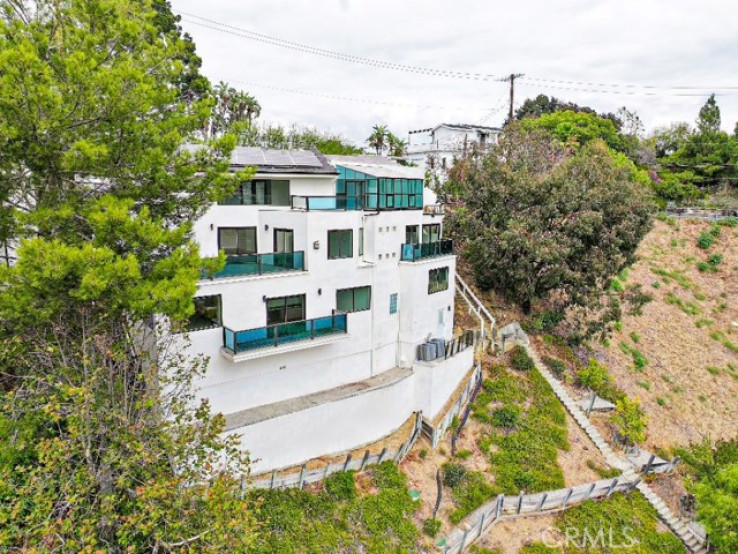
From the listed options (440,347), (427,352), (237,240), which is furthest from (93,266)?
(440,347)

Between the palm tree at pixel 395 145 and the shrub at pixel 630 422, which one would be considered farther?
the palm tree at pixel 395 145

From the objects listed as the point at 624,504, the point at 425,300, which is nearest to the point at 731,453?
the point at 624,504

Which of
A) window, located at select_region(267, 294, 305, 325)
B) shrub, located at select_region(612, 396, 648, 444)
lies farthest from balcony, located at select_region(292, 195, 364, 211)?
shrub, located at select_region(612, 396, 648, 444)

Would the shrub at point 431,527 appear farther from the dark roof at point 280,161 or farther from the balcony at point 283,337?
the dark roof at point 280,161

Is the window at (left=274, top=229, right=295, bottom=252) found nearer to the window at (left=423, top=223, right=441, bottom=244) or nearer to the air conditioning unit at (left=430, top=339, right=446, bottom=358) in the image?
the window at (left=423, top=223, right=441, bottom=244)

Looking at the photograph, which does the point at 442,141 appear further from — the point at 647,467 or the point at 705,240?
the point at 647,467

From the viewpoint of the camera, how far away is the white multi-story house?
55.0 ft

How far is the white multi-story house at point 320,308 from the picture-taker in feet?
55.0

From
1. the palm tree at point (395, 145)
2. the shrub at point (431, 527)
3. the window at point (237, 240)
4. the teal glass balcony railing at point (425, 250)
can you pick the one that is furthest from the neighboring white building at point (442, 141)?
the shrub at point (431, 527)

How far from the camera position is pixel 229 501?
10.9m

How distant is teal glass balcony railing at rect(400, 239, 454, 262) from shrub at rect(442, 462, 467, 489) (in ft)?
28.9

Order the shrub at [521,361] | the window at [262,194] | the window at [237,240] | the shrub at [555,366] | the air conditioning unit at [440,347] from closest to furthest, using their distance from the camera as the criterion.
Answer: the window at [237,240] → the window at [262,194] → the air conditioning unit at [440,347] → the shrub at [521,361] → the shrub at [555,366]

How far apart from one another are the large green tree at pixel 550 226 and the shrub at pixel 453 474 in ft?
35.7

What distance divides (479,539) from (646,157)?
58.9 meters
